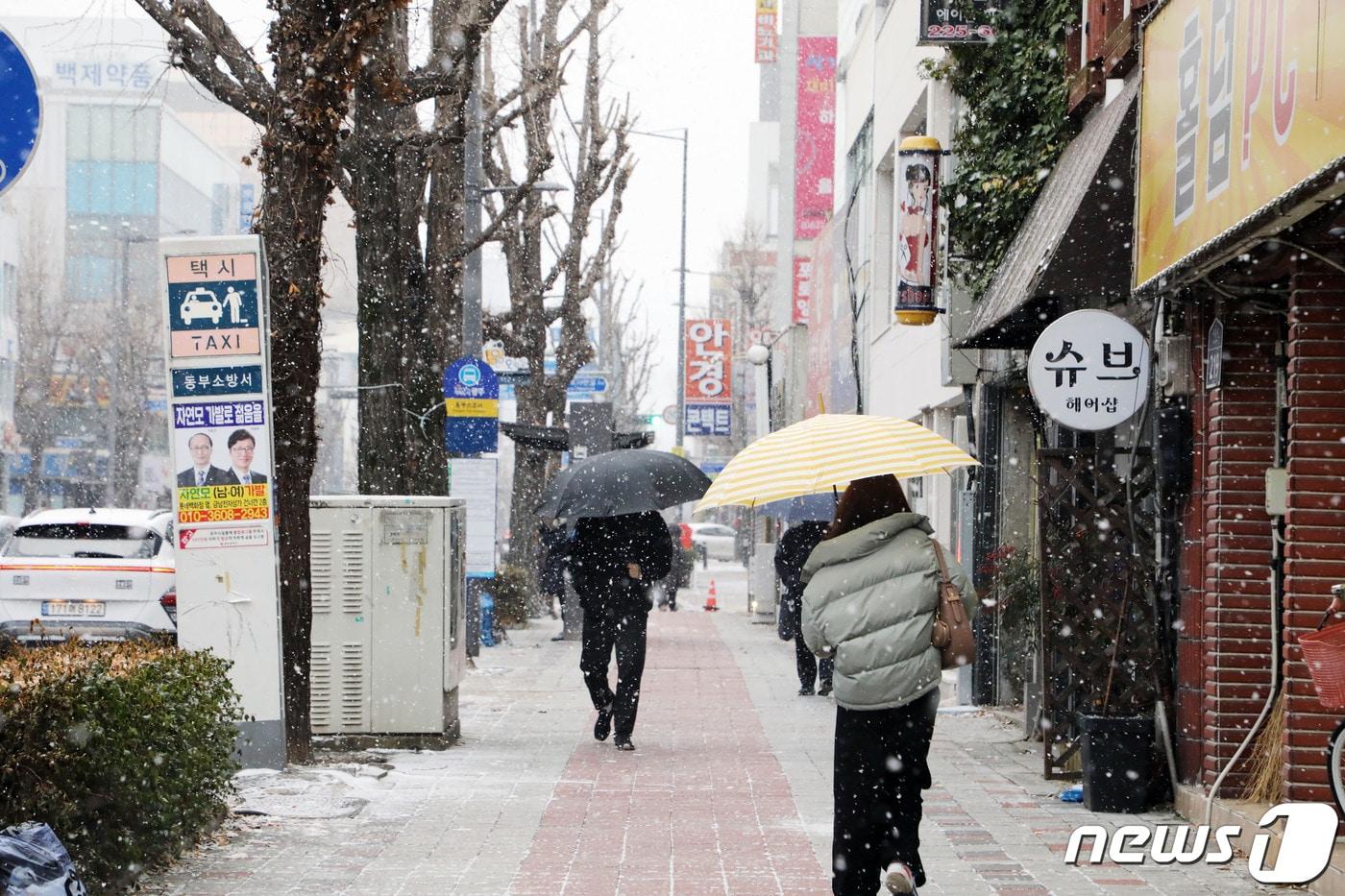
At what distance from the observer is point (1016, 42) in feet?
46.4

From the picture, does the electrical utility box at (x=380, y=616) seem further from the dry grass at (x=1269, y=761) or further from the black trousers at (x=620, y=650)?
the dry grass at (x=1269, y=761)

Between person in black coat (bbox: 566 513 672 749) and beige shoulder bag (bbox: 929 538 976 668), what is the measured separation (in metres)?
5.33

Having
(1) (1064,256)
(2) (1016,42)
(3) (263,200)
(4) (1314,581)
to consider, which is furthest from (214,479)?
(2) (1016,42)

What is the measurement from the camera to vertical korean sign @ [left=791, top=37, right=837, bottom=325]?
1352 inches

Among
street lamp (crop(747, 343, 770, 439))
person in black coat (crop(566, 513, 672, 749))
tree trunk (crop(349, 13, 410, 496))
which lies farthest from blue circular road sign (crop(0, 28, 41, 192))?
street lamp (crop(747, 343, 770, 439))

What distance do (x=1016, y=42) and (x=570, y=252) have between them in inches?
685

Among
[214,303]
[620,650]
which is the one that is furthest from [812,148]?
[214,303]

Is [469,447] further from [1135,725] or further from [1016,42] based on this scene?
[1135,725]

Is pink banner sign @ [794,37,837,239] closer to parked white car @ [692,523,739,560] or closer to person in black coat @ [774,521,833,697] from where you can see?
person in black coat @ [774,521,833,697]

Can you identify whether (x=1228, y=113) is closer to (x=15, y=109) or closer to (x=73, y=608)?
(x=15, y=109)

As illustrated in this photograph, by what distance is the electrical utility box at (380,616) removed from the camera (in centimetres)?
1161

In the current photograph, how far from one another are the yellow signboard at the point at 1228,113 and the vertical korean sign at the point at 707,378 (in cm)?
3497

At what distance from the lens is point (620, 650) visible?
466 inches

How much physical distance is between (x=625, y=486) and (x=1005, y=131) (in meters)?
4.64
